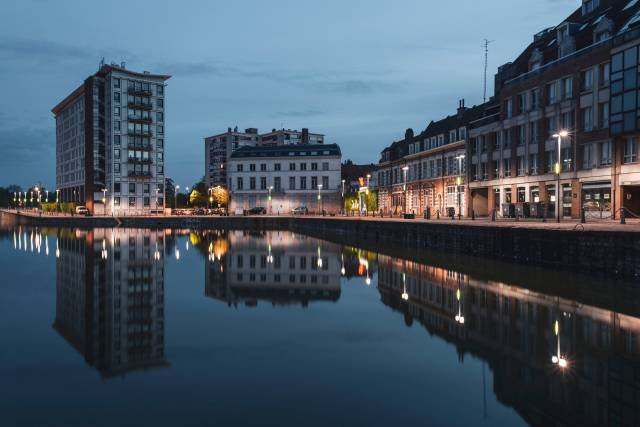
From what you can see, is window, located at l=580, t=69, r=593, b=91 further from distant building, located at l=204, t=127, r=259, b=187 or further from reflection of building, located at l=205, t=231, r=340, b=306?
distant building, located at l=204, t=127, r=259, b=187

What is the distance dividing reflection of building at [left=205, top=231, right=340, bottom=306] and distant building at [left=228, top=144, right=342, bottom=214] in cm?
6013

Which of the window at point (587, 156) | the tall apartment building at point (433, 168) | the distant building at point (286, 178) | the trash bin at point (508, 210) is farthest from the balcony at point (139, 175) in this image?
the window at point (587, 156)

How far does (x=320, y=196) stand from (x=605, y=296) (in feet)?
277

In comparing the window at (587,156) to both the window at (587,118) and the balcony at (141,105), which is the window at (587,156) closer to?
the window at (587,118)

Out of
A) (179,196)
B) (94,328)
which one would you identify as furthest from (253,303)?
(179,196)

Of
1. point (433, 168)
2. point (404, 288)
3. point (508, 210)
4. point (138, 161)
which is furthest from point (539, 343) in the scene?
point (138, 161)

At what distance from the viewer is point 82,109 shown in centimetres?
11200

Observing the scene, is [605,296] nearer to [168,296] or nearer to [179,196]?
[168,296]

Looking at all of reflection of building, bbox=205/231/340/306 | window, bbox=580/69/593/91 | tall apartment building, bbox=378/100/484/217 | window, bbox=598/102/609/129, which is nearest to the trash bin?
tall apartment building, bbox=378/100/484/217

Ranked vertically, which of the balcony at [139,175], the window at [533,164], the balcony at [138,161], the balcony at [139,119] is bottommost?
the window at [533,164]

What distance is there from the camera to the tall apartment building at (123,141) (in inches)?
4033

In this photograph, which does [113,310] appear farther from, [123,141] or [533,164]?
[123,141]

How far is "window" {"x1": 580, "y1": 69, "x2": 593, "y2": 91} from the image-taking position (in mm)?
44031

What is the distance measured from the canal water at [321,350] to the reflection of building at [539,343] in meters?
0.05
